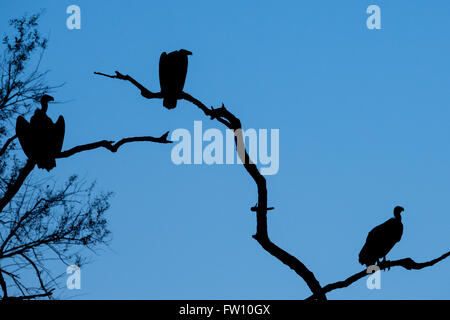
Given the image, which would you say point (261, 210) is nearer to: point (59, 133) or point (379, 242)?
point (379, 242)

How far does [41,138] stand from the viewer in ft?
23.4

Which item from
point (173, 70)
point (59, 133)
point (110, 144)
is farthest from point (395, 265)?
point (173, 70)

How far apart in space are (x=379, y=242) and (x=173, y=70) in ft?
12.8

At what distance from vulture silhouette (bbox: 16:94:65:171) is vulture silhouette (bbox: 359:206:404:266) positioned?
11.5 ft

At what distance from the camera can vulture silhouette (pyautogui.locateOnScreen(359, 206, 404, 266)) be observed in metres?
7.57

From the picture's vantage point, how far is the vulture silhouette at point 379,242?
7574 mm

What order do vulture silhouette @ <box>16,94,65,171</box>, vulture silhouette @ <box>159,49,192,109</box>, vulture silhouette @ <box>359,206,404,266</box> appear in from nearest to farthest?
vulture silhouette @ <box>16,94,65,171</box>, vulture silhouette @ <box>359,206,404,266</box>, vulture silhouette @ <box>159,49,192,109</box>

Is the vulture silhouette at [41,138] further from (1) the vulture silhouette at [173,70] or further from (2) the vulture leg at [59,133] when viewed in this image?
(1) the vulture silhouette at [173,70]

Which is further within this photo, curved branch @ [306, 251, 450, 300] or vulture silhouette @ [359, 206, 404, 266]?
vulture silhouette @ [359, 206, 404, 266]

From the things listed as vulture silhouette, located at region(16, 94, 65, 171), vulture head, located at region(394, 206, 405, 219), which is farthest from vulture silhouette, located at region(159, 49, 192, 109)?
vulture head, located at region(394, 206, 405, 219)

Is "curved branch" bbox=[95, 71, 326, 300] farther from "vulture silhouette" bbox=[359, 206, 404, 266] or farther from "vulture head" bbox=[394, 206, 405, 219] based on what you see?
"vulture head" bbox=[394, 206, 405, 219]
